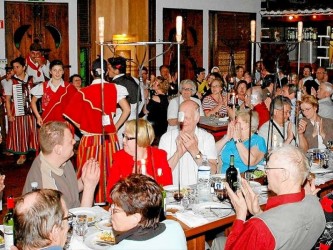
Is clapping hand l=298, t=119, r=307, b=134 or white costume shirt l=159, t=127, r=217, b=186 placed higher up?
clapping hand l=298, t=119, r=307, b=134

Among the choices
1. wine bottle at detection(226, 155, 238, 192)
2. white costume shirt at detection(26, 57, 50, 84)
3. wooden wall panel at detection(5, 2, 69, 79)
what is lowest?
wine bottle at detection(226, 155, 238, 192)

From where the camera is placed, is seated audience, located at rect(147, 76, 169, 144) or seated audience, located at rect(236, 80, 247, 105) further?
seated audience, located at rect(236, 80, 247, 105)

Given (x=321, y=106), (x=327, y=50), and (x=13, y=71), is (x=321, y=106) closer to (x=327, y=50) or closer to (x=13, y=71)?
(x=13, y=71)

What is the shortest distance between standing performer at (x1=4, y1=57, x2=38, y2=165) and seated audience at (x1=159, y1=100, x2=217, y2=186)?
3791 millimetres

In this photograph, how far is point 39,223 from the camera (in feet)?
7.06

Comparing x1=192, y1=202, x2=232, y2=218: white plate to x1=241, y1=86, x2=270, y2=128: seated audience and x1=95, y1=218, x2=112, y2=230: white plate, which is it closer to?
x1=95, y1=218, x2=112, y2=230: white plate

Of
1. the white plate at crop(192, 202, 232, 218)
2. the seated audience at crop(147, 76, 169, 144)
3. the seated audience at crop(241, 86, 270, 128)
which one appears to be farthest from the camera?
the seated audience at crop(147, 76, 169, 144)

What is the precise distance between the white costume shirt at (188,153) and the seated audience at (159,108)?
7.44 feet

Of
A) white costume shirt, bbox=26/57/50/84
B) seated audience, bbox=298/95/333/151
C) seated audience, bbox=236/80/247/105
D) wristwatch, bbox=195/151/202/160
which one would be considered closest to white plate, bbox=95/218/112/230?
wristwatch, bbox=195/151/202/160

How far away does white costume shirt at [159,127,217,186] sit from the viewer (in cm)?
441

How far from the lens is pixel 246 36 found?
13211mm

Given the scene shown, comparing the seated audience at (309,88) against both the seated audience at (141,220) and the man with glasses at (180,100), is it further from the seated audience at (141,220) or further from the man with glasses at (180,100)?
the seated audience at (141,220)

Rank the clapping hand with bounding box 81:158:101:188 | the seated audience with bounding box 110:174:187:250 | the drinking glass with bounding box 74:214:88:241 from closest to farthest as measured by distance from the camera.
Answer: the seated audience with bounding box 110:174:187:250 → the drinking glass with bounding box 74:214:88:241 → the clapping hand with bounding box 81:158:101:188

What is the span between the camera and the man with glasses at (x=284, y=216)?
261cm
